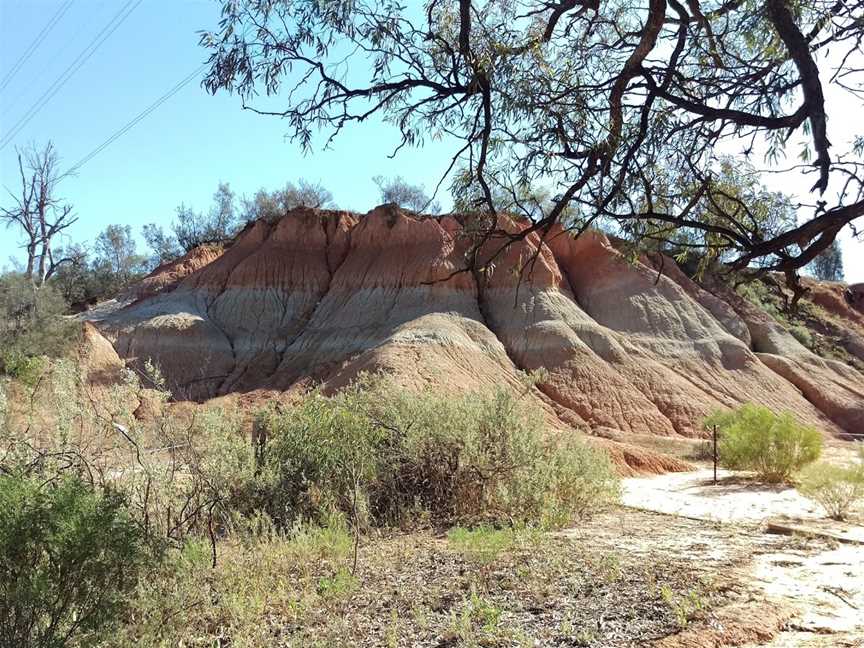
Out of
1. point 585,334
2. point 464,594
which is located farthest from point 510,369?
point 464,594

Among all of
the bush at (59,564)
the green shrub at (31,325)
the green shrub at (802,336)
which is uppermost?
the green shrub at (31,325)

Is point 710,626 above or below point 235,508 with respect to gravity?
below

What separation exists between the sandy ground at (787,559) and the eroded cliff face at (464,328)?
51.9ft

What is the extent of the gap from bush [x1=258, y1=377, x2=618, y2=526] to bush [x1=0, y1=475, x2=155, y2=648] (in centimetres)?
281

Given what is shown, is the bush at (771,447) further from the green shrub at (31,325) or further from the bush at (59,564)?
the green shrub at (31,325)

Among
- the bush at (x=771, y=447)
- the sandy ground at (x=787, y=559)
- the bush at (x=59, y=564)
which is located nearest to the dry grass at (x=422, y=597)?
the bush at (x=59, y=564)

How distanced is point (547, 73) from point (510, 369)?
24.2 metres

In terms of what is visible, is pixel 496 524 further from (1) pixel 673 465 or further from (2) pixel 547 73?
(1) pixel 673 465

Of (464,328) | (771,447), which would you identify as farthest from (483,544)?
(464,328)

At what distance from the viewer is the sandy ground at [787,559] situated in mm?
4941

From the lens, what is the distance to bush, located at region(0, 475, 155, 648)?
451 centimetres

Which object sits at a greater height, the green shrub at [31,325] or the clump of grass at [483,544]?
the green shrub at [31,325]

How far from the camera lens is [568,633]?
15.2 feet

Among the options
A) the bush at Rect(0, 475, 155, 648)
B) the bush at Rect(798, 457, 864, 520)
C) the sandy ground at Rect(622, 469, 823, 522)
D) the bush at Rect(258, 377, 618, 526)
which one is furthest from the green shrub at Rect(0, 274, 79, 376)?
the bush at Rect(798, 457, 864, 520)
